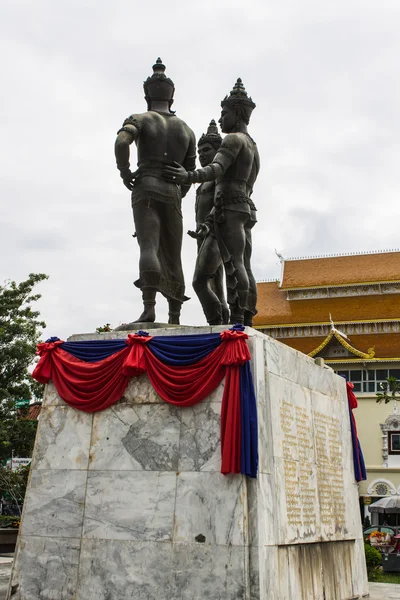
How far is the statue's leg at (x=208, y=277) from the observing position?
875 cm

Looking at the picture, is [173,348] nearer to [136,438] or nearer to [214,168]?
[136,438]

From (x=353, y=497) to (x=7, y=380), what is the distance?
13340 mm

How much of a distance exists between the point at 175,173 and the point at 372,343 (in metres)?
29.1

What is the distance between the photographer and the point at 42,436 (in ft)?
24.7

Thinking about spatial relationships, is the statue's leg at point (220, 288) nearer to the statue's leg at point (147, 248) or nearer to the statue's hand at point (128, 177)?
the statue's leg at point (147, 248)

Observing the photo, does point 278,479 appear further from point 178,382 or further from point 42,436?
point 42,436

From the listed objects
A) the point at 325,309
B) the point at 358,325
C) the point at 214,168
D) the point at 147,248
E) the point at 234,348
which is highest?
the point at 325,309

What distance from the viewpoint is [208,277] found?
29.0ft

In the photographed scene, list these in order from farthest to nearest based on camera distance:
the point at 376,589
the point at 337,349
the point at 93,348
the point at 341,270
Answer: the point at 341,270 < the point at 337,349 < the point at 376,589 < the point at 93,348

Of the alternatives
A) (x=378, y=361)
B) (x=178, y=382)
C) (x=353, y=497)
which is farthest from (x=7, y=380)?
(x=378, y=361)

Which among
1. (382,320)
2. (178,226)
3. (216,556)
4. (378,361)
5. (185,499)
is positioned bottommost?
(216,556)

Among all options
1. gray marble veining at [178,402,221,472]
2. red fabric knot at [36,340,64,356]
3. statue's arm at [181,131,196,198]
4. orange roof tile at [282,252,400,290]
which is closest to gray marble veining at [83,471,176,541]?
gray marble veining at [178,402,221,472]

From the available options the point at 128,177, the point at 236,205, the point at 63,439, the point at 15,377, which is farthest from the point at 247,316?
the point at 15,377

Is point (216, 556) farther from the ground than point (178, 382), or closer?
closer
